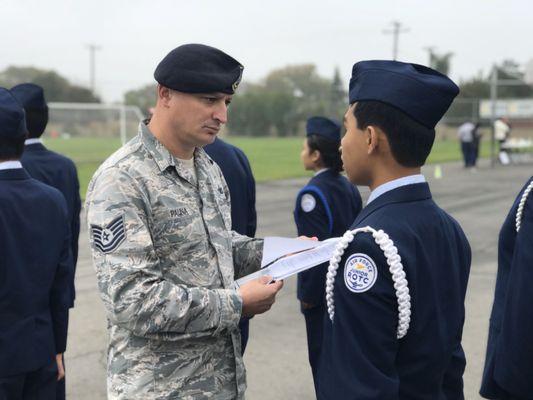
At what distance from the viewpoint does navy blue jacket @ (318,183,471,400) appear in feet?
5.78

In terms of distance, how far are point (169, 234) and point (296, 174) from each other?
18.1 meters

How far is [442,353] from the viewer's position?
193cm

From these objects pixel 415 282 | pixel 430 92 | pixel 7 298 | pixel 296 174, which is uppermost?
pixel 430 92

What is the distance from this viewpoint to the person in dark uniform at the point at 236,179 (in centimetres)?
355

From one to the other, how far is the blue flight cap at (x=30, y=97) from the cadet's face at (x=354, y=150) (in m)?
2.65

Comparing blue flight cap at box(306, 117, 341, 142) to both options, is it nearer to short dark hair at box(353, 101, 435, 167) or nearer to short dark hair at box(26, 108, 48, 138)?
short dark hair at box(26, 108, 48, 138)

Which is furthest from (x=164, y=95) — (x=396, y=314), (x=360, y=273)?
(x=396, y=314)

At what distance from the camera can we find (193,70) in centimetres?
213

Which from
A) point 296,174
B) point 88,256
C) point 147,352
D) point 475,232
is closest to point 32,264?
point 147,352

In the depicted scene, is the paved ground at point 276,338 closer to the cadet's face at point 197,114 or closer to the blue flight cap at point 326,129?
the blue flight cap at point 326,129

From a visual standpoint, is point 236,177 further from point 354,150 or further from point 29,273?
point 354,150

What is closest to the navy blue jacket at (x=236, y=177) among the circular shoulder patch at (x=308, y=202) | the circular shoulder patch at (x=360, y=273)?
the circular shoulder patch at (x=308, y=202)

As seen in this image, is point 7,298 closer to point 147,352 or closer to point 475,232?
point 147,352

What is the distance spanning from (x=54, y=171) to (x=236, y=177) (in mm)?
1264
